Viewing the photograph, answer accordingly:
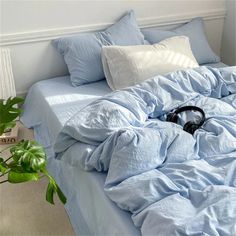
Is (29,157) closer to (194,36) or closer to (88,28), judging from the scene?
(88,28)

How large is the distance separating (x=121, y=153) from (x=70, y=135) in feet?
1.00

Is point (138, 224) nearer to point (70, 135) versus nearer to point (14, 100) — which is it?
point (70, 135)

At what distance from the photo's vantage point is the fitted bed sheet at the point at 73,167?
4.47ft

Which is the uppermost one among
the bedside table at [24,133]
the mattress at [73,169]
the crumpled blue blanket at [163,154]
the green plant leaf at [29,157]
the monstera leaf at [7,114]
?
the monstera leaf at [7,114]

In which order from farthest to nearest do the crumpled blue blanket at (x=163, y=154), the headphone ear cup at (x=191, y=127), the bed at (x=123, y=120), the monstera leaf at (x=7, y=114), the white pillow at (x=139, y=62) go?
1. the white pillow at (x=139, y=62)
2. the headphone ear cup at (x=191, y=127)
3. the monstera leaf at (x=7, y=114)
4. the bed at (x=123, y=120)
5. the crumpled blue blanket at (x=163, y=154)

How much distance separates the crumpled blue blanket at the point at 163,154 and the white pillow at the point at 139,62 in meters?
0.29

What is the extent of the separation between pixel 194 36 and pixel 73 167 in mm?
1472

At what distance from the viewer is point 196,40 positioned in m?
2.63

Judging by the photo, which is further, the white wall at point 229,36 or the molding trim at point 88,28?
the white wall at point 229,36

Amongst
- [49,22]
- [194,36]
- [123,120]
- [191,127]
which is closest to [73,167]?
[123,120]

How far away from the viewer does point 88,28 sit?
246 centimetres

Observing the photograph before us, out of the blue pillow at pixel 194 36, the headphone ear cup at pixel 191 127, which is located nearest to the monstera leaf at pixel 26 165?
the headphone ear cup at pixel 191 127

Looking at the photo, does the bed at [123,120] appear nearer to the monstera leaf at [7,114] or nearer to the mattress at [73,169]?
the mattress at [73,169]

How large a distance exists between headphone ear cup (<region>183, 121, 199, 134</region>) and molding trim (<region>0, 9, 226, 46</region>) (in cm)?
114
